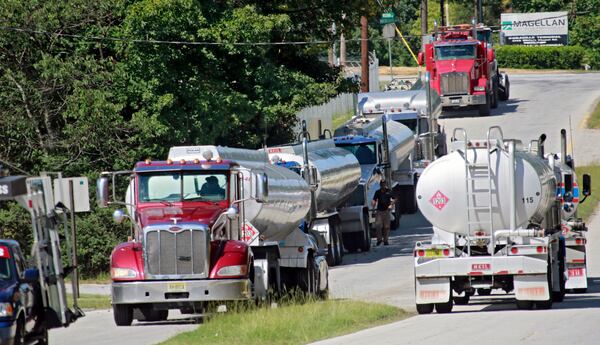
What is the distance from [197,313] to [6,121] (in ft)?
44.2

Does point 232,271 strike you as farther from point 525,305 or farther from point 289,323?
point 525,305

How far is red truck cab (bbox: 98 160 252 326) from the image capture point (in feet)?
69.6

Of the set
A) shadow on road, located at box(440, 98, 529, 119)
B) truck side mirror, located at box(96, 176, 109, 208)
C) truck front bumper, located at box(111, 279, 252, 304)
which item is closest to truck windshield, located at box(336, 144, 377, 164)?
truck side mirror, located at box(96, 176, 109, 208)

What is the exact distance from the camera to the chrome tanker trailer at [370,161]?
Answer: 3638 cm

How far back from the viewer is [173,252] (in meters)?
21.2

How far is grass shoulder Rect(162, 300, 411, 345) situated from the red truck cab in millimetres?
762

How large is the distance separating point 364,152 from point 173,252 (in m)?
18.5

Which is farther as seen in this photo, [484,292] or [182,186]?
[484,292]

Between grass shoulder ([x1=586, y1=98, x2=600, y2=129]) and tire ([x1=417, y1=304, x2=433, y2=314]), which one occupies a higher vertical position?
grass shoulder ([x1=586, y1=98, x2=600, y2=129])

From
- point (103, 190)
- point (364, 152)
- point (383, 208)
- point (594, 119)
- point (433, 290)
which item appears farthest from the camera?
point (594, 119)

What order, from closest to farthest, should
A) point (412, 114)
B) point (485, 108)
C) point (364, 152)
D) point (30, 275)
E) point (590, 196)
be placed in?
point (30, 275)
point (364, 152)
point (590, 196)
point (412, 114)
point (485, 108)

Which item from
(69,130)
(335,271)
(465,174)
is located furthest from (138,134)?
(465,174)

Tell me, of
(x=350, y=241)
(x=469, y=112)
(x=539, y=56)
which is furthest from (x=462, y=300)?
(x=539, y=56)

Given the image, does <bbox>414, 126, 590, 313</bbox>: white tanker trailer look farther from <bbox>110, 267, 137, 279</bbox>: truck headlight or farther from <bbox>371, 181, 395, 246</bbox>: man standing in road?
<bbox>371, 181, 395, 246</bbox>: man standing in road
